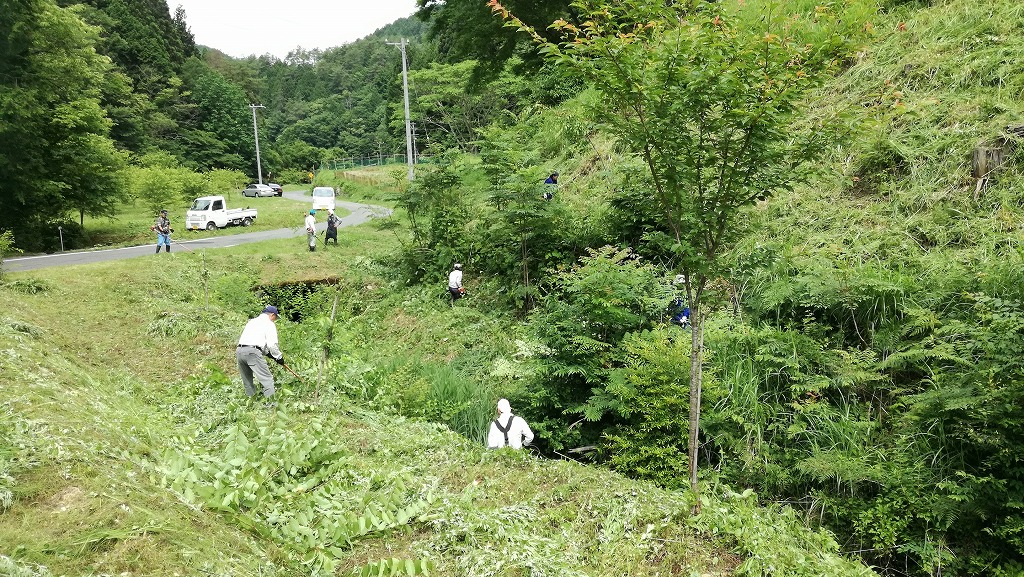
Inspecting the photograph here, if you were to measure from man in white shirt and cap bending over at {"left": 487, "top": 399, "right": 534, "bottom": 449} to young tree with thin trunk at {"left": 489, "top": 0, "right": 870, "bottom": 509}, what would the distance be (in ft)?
6.23

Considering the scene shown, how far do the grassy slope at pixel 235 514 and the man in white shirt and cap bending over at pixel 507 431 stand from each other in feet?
1.26

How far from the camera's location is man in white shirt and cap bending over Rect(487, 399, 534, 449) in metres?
6.06

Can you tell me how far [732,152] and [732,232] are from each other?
31.6 inches

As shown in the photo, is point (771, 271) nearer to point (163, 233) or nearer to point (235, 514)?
point (235, 514)

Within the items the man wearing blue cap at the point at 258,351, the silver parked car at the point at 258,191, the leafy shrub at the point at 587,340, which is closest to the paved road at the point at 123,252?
the man wearing blue cap at the point at 258,351

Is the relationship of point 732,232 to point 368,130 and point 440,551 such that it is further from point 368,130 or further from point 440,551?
point 368,130

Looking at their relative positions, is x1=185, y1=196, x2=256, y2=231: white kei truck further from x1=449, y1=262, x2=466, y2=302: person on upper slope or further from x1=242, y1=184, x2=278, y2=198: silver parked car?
x1=242, y1=184, x2=278, y2=198: silver parked car

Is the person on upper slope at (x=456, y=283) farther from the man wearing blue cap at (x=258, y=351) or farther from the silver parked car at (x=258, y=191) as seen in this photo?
the silver parked car at (x=258, y=191)

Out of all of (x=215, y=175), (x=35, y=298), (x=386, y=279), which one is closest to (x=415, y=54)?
(x=215, y=175)

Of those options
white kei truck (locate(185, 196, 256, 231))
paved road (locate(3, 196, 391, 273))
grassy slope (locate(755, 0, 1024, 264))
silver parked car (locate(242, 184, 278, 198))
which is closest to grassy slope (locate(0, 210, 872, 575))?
grassy slope (locate(755, 0, 1024, 264))

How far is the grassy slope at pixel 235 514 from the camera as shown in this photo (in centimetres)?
290

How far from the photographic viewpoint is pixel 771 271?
749 cm

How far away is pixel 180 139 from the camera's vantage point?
2019 inches

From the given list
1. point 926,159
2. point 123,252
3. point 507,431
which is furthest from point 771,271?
point 123,252
